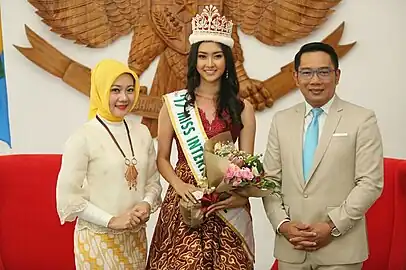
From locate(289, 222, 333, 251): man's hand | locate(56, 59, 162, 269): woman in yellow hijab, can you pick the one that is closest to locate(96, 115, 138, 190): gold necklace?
locate(56, 59, 162, 269): woman in yellow hijab

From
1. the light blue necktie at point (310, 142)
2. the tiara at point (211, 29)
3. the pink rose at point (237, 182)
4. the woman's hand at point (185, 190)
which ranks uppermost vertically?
the tiara at point (211, 29)

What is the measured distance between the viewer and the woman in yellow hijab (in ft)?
7.50

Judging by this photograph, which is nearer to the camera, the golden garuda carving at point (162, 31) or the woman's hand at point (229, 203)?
the woman's hand at point (229, 203)

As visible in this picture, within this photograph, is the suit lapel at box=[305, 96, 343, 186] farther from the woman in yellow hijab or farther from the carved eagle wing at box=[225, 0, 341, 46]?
the carved eagle wing at box=[225, 0, 341, 46]

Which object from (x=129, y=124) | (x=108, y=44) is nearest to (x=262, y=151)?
(x=108, y=44)

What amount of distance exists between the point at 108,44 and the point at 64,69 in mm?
271

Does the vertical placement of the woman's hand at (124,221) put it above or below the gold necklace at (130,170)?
below

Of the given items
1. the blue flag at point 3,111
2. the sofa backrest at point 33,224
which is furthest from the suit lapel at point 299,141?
the blue flag at point 3,111

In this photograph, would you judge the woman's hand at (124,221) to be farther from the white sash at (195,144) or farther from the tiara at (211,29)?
the tiara at (211,29)

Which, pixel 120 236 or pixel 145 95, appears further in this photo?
pixel 145 95

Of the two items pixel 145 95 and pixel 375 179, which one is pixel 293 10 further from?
pixel 375 179

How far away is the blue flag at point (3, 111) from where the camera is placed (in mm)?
3564

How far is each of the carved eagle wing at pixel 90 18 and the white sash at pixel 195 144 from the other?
101cm

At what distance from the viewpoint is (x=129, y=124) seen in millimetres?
2449
